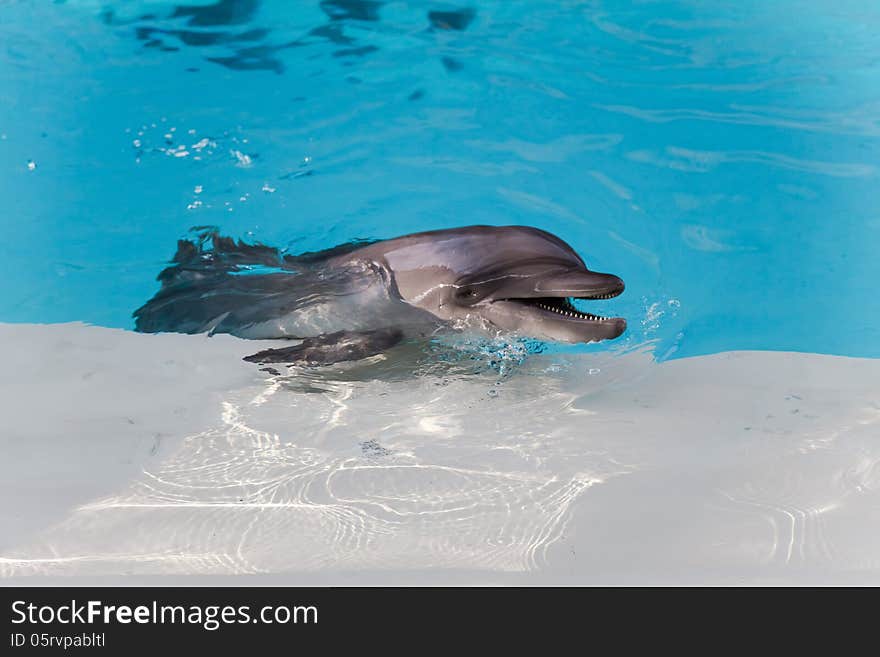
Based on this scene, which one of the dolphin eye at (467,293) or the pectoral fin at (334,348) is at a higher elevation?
the dolphin eye at (467,293)

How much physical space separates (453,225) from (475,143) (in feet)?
5.00

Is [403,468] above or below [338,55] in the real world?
below

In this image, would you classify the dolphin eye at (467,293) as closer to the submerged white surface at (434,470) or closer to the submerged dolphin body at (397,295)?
the submerged dolphin body at (397,295)

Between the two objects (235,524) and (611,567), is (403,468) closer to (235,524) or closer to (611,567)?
(235,524)

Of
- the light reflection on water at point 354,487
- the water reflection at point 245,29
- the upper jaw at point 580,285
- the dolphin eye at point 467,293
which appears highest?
the water reflection at point 245,29

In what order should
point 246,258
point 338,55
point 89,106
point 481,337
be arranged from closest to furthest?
1. point 481,337
2. point 246,258
3. point 89,106
4. point 338,55

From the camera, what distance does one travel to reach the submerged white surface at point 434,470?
3982mm

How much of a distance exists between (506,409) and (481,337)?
2.11 feet

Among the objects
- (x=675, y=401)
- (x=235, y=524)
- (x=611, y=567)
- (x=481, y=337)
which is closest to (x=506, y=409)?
(x=481, y=337)

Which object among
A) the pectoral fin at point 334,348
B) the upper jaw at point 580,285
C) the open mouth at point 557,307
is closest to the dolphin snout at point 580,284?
the upper jaw at point 580,285

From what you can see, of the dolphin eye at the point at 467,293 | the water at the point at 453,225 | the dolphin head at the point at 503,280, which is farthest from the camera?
the dolphin eye at the point at 467,293

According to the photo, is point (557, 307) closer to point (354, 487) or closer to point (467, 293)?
point (467, 293)

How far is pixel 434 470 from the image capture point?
4590mm

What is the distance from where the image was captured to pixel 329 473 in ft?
14.9
